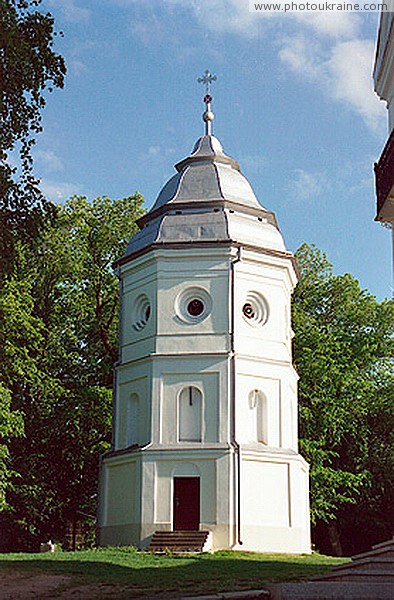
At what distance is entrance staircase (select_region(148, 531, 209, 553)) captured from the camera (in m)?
23.4

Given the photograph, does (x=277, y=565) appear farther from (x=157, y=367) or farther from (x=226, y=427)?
(x=157, y=367)

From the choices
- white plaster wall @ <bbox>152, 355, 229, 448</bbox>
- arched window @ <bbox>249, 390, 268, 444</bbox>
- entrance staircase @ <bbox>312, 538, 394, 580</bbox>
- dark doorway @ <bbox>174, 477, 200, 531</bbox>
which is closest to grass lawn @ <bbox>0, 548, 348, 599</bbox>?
entrance staircase @ <bbox>312, 538, 394, 580</bbox>

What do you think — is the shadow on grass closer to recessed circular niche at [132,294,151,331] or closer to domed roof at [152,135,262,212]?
recessed circular niche at [132,294,151,331]

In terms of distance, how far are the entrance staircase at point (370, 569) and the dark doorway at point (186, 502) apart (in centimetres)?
1212

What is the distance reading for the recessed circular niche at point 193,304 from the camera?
26375 mm

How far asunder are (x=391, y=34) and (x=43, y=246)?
22390mm

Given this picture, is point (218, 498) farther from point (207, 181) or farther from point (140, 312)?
point (207, 181)

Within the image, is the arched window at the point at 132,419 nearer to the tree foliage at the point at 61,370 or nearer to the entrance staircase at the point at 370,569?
the tree foliage at the point at 61,370

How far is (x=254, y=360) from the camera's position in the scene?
85.8ft

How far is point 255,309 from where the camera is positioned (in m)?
27.2

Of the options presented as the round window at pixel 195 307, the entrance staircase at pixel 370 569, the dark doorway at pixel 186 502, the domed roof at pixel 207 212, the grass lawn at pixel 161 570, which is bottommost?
the grass lawn at pixel 161 570

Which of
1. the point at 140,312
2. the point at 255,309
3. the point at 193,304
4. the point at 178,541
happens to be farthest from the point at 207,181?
the point at 178,541

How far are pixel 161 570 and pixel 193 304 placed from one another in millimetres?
10995

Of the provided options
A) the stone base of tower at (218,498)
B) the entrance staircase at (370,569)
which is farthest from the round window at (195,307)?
the entrance staircase at (370,569)
